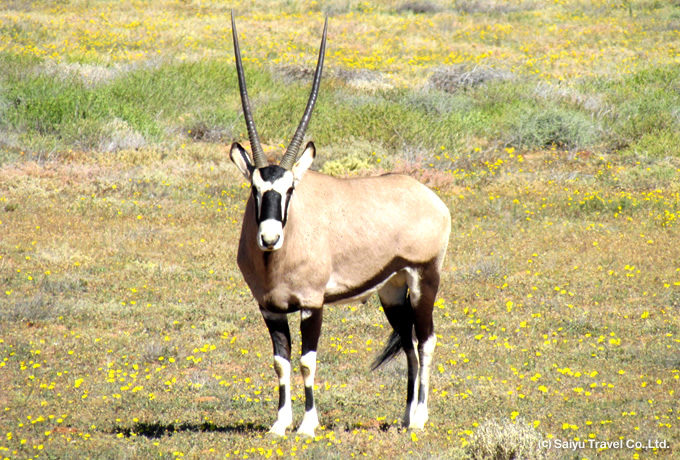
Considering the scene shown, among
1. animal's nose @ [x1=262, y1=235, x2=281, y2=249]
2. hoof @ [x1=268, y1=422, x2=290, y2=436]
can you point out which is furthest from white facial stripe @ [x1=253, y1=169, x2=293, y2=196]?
hoof @ [x1=268, y1=422, x2=290, y2=436]

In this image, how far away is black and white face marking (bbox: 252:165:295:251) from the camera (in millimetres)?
5699

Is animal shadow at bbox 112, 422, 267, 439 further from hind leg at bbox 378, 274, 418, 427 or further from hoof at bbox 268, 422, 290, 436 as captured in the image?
hind leg at bbox 378, 274, 418, 427

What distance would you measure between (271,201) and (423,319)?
2.00 metres

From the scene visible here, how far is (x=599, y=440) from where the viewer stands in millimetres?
6672

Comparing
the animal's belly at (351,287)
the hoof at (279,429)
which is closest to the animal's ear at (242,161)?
the animal's belly at (351,287)

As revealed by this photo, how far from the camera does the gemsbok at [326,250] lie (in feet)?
20.6

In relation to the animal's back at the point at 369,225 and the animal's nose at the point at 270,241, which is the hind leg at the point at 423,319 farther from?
the animal's nose at the point at 270,241

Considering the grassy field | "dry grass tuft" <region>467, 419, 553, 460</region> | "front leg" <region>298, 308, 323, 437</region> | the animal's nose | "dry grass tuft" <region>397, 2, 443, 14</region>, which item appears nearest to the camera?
the animal's nose

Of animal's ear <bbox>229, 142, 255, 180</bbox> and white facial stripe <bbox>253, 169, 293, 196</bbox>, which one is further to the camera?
animal's ear <bbox>229, 142, 255, 180</bbox>

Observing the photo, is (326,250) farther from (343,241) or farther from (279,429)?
(279,429)

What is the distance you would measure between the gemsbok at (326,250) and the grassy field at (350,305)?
2.29 ft

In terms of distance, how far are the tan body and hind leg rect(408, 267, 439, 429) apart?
12 centimetres

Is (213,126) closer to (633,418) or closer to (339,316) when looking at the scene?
(339,316)

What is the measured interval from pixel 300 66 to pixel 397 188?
22289mm
